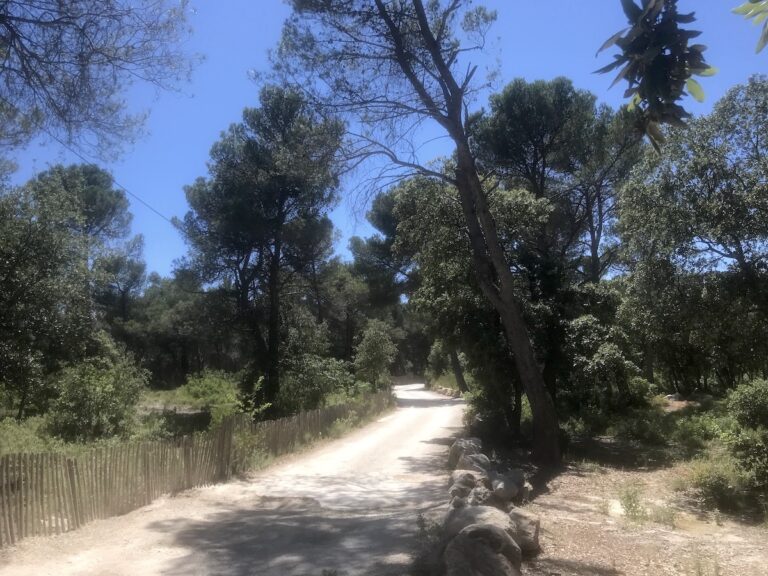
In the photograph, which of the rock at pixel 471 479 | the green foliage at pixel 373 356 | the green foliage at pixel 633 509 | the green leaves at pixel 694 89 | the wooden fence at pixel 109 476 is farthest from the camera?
the green foliage at pixel 373 356

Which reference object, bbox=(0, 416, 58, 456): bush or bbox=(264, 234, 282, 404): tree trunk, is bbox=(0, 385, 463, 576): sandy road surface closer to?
bbox=(0, 416, 58, 456): bush

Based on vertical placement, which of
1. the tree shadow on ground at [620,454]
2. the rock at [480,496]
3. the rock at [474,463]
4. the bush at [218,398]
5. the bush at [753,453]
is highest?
the bush at [218,398]

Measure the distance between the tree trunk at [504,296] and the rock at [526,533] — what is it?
7.16 m

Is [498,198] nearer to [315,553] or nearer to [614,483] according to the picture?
[614,483]

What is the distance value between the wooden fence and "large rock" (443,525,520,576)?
5.11 metres

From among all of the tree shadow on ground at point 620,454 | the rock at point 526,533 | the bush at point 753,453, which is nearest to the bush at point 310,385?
the tree shadow on ground at point 620,454

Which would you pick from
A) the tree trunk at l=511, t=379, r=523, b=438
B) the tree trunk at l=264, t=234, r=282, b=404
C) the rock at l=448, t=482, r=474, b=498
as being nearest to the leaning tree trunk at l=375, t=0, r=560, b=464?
the tree trunk at l=511, t=379, r=523, b=438

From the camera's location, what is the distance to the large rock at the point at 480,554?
5198mm

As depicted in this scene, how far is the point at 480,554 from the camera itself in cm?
532

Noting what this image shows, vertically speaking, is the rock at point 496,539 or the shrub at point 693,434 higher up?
the rock at point 496,539

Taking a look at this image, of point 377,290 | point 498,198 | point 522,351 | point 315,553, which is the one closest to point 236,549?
point 315,553

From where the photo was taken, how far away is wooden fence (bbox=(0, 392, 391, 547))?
6902mm

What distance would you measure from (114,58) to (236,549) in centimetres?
769

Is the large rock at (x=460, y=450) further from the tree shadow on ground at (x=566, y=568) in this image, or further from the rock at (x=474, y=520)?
the rock at (x=474, y=520)
